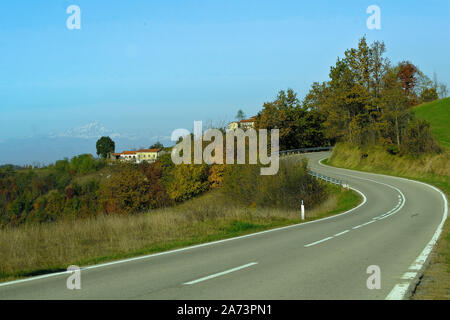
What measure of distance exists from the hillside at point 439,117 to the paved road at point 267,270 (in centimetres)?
3949

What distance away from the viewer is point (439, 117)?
63.4 meters

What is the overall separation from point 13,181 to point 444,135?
94.6 meters

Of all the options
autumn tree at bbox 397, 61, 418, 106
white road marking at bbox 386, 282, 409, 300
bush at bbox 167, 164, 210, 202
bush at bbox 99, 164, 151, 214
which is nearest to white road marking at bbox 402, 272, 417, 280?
white road marking at bbox 386, 282, 409, 300

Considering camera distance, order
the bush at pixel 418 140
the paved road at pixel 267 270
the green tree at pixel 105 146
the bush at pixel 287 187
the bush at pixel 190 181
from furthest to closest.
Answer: the green tree at pixel 105 146, the bush at pixel 190 181, the bush at pixel 418 140, the bush at pixel 287 187, the paved road at pixel 267 270

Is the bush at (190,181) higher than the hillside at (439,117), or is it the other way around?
the hillside at (439,117)

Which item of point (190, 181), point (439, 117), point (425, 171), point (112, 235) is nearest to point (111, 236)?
point (112, 235)

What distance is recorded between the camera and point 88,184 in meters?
94.6

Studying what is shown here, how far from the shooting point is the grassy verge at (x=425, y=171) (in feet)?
22.9

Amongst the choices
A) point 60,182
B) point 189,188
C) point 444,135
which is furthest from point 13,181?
point 444,135

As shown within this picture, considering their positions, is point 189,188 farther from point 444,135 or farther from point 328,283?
point 328,283

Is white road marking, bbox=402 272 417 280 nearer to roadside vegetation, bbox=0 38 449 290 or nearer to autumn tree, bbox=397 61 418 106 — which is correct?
roadside vegetation, bbox=0 38 449 290

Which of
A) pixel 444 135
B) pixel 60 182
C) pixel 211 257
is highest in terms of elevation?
pixel 444 135

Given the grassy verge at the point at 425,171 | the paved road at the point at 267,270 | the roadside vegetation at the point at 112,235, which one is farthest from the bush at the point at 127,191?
the paved road at the point at 267,270

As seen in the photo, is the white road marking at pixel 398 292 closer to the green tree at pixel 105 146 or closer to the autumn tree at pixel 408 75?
the autumn tree at pixel 408 75
